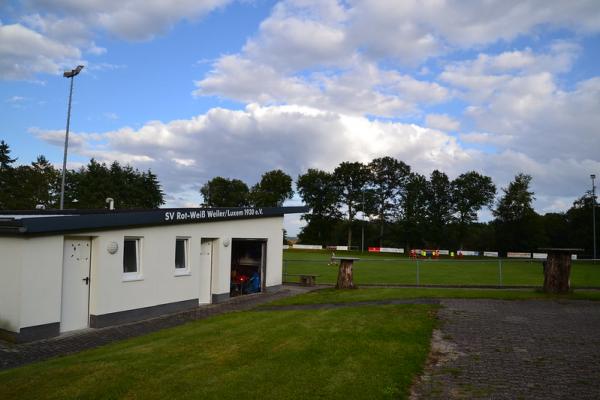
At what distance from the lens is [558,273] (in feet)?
52.3

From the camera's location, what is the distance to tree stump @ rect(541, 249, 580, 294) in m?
15.8

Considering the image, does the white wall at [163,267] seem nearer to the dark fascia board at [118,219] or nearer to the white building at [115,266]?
the white building at [115,266]

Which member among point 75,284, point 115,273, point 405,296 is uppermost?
point 115,273

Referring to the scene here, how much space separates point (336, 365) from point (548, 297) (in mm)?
10587

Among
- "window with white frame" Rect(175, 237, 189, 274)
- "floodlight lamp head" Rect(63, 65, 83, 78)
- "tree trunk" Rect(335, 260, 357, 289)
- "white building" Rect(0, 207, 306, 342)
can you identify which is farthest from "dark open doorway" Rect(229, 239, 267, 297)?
"floodlight lamp head" Rect(63, 65, 83, 78)

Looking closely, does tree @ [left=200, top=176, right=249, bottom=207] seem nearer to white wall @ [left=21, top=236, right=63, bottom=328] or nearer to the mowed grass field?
the mowed grass field

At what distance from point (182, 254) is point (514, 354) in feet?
34.3

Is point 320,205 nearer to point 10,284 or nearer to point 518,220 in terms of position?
point 518,220

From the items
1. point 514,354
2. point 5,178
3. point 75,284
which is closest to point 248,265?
point 75,284

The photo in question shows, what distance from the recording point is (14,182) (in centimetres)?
6919

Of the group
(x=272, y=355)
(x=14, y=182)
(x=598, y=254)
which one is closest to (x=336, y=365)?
(x=272, y=355)

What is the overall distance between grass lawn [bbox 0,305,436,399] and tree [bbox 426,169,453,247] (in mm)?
72560

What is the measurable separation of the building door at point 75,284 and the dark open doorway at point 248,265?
7221 mm

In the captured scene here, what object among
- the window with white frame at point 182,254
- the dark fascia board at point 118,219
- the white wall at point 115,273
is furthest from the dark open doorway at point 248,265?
the window with white frame at point 182,254
